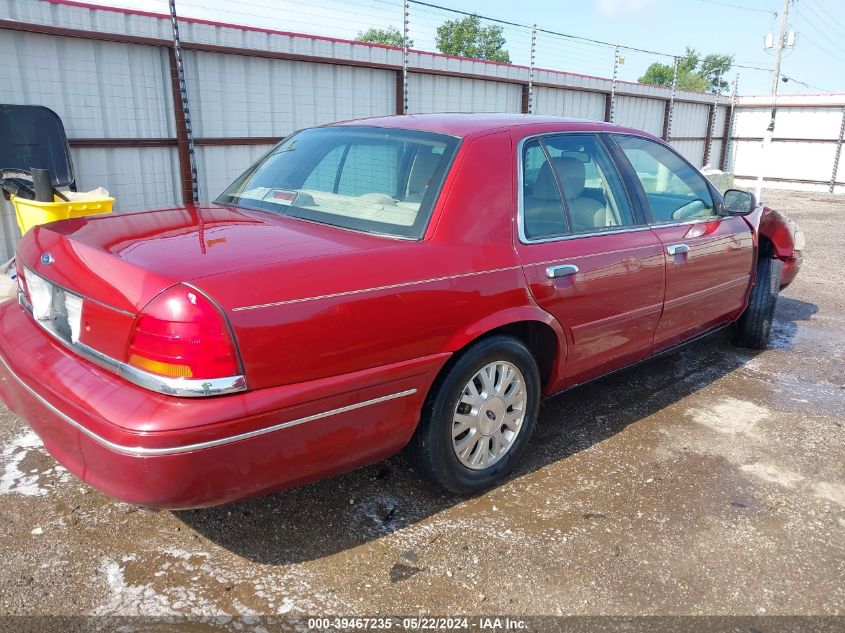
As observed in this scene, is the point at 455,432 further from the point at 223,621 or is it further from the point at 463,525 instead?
the point at 223,621

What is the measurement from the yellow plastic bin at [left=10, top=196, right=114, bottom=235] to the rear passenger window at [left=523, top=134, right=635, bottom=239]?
3.96m

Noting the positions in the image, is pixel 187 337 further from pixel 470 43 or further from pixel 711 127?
pixel 470 43

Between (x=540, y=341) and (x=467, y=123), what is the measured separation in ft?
3.61

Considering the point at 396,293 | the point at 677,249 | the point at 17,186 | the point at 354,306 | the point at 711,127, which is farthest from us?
the point at 711,127

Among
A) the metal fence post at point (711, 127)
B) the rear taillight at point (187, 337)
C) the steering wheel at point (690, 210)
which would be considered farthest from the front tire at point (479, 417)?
the metal fence post at point (711, 127)

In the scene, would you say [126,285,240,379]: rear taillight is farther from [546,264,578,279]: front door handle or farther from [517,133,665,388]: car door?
[546,264,578,279]: front door handle

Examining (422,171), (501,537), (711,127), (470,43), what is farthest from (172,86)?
(470,43)

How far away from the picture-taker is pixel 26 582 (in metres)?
2.40

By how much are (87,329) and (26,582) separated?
3.10ft

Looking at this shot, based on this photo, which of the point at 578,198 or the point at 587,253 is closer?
the point at 587,253

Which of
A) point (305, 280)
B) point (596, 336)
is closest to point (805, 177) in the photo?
point (596, 336)

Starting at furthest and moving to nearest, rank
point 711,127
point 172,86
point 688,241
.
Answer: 1. point 711,127
2. point 172,86
3. point 688,241

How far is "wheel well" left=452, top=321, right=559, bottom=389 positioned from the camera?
122 inches

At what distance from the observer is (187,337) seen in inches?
80.8
